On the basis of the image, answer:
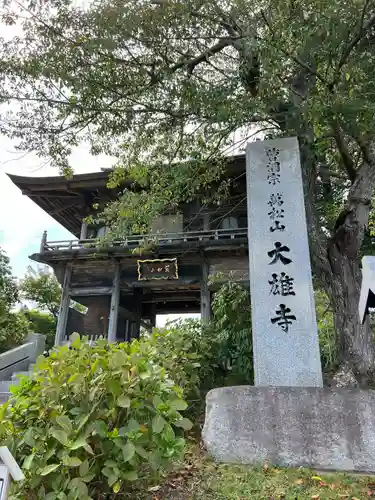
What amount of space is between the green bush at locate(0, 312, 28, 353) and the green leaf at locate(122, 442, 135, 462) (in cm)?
1012

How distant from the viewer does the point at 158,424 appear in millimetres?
1960

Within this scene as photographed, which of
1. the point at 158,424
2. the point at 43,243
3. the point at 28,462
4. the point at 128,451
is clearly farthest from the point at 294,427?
the point at 43,243

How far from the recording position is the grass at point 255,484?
8.43ft

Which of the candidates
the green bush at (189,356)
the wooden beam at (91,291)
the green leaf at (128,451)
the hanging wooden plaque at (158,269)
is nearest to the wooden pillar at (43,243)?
the wooden beam at (91,291)

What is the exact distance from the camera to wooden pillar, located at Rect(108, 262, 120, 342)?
11.6 m

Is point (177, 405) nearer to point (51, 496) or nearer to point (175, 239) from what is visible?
point (51, 496)

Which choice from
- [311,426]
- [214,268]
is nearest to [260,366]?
Result: [311,426]

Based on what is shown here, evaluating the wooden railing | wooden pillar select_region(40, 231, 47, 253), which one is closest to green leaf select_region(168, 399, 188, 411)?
the wooden railing

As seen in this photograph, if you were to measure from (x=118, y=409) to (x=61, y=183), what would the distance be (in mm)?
11705

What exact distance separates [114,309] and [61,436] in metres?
10.1

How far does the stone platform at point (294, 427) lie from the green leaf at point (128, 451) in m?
1.75

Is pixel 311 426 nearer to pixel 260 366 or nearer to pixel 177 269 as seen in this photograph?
pixel 260 366

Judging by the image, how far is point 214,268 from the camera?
37.9 feet

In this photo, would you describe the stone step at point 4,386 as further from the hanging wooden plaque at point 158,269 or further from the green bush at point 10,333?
the hanging wooden plaque at point 158,269
